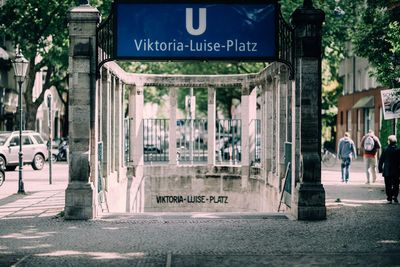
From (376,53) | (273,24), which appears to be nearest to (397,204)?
(273,24)

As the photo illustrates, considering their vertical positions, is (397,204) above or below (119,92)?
below

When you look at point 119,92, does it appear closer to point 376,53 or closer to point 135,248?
point 376,53

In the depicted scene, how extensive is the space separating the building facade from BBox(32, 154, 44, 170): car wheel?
67.7 ft

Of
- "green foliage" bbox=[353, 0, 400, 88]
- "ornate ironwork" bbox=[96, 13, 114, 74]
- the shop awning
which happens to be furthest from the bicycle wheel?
"ornate ironwork" bbox=[96, 13, 114, 74]

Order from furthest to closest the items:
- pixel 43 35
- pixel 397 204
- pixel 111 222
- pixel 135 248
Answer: pixel 43 35 → pixel 397 204 → pixel 111 222 → pixel 135 248

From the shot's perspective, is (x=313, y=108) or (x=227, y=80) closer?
(x=313, y=108)

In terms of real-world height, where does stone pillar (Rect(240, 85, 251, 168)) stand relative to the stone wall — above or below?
above

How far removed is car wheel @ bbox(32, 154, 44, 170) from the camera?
33375 millimetres

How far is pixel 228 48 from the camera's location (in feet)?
49.2

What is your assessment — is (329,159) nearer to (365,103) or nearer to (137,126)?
(365,103)

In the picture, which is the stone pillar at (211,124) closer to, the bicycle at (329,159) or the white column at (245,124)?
the white column at (245,124)

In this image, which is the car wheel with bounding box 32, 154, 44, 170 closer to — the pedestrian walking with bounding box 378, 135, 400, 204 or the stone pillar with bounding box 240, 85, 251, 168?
the stone pillar with bounding box 240, 85, 251, 168

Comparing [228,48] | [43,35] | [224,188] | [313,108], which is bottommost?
[224,188]

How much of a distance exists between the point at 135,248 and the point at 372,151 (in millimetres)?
15027
